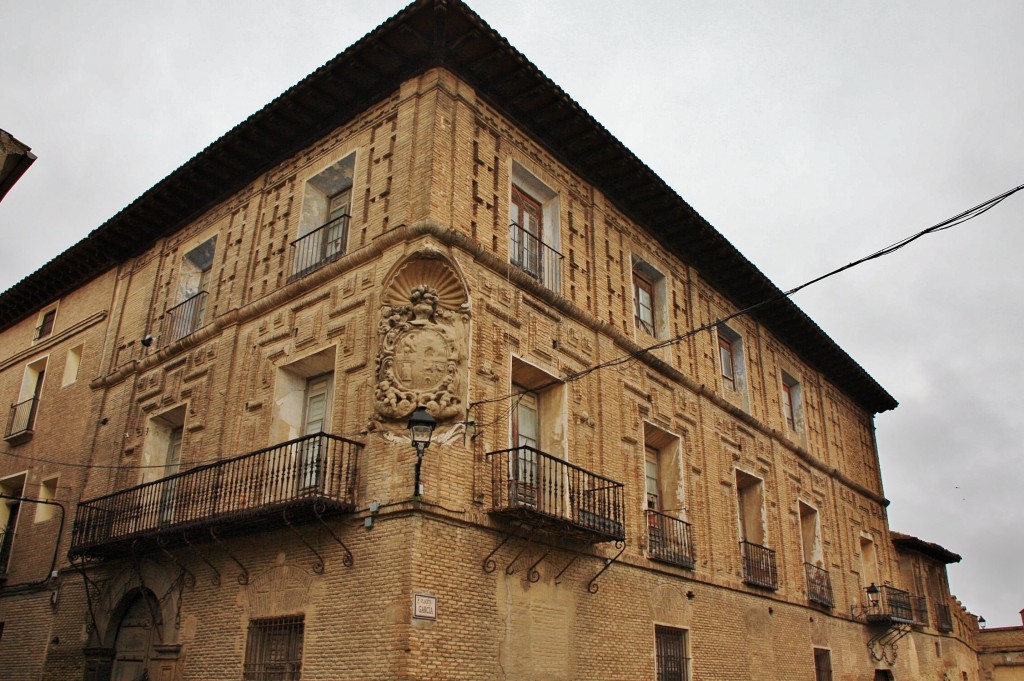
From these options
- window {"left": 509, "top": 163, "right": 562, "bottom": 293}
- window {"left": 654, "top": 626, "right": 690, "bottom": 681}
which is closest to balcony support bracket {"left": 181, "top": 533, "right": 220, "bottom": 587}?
window {"left": 509, "top": 163, "right": 562, "bottom": 293}

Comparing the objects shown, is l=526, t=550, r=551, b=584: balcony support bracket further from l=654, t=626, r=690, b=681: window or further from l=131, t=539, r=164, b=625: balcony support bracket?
l=131, t=539, r=164, b=625: balcony support bracket

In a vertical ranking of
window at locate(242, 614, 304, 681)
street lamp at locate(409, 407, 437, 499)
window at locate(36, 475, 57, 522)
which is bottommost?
window at locate(242, 614, 304, 681)

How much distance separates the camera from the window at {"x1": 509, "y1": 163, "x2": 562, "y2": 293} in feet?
44.4

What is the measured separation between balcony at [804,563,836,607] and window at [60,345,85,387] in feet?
53.0

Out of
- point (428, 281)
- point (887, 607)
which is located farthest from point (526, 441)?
point (887, 607)

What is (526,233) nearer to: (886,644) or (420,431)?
(420,431)

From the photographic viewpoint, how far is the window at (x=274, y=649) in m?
10.9

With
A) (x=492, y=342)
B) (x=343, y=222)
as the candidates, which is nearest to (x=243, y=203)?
(x=343, y=222)

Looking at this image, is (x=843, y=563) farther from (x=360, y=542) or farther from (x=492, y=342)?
(x=360, y=542)

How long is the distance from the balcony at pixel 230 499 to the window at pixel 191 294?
2.94m

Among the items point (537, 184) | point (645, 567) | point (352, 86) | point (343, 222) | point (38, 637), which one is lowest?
point (38, 637)

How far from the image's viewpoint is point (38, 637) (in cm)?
1505

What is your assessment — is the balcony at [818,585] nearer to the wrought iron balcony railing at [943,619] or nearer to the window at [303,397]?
the wrought iron balcony railing at [943,619]

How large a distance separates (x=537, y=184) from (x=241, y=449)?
631cm
